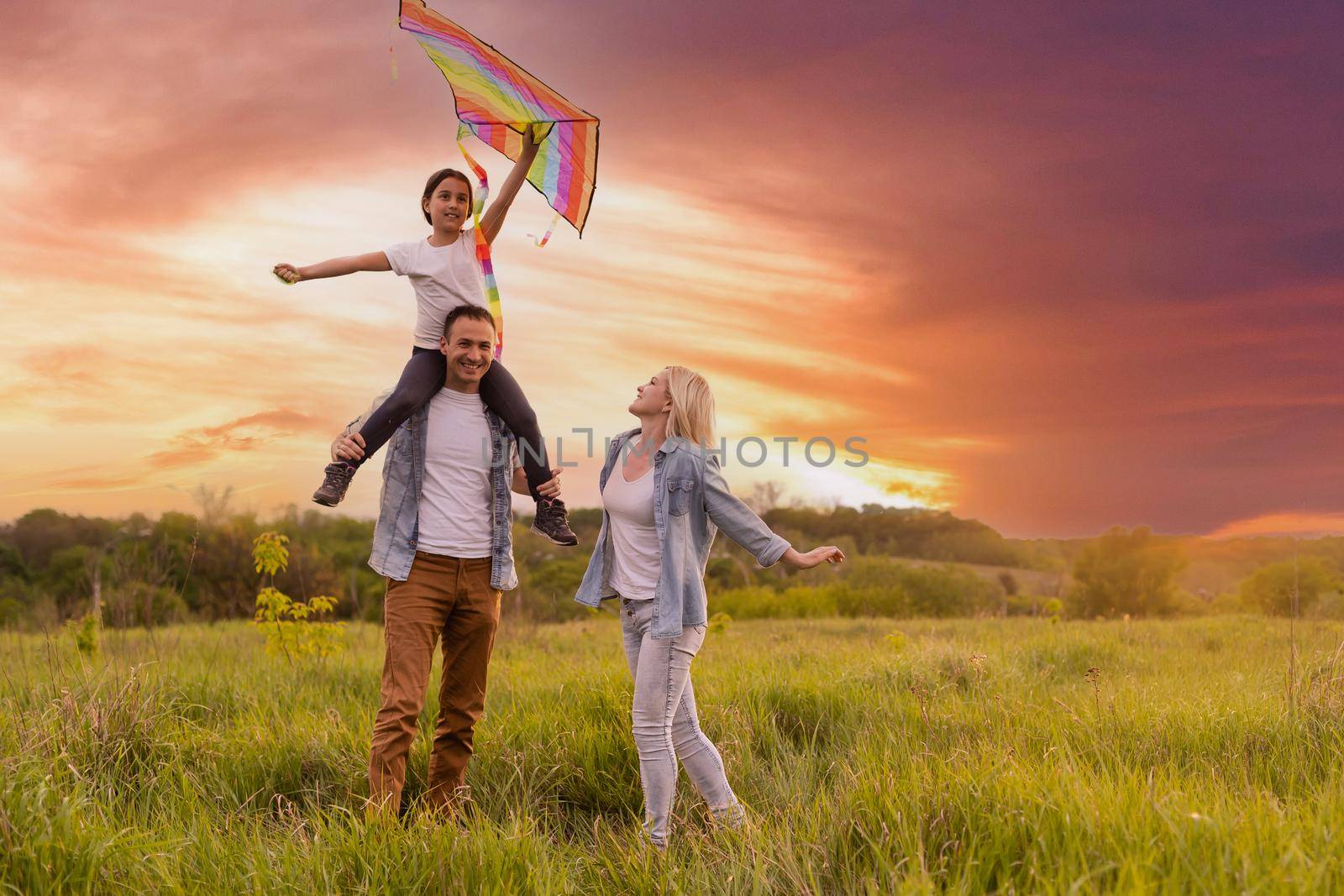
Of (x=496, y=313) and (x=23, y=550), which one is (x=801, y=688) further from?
(x=23, y=550)

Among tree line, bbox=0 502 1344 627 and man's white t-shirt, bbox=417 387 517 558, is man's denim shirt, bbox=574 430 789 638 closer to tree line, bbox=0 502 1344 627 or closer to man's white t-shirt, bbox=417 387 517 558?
man's white t-shirt, bbox=417 387 517 558

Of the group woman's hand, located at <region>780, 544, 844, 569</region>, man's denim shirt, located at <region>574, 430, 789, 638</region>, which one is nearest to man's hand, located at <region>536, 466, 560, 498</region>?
man's denim shirt, located at <region>574, 430, 789, 638</region>

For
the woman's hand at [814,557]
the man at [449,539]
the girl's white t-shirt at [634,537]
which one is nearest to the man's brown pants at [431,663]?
the man at [449,539]

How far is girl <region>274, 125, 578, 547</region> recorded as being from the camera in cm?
481

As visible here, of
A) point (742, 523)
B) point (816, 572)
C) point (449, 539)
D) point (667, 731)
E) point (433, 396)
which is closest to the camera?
point (667, 731)

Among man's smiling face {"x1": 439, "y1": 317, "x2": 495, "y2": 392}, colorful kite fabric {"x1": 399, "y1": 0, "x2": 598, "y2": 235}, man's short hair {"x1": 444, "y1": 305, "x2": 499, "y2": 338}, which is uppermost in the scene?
colorful kite fabric {"x1": 399, "y1": 0, "x2": 598, "y2": 235}

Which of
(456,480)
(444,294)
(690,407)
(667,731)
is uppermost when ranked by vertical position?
(444,294)

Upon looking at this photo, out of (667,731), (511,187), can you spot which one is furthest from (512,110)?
(667,731)

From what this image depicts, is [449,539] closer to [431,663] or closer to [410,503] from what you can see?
[410,503]

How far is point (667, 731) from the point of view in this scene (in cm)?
425

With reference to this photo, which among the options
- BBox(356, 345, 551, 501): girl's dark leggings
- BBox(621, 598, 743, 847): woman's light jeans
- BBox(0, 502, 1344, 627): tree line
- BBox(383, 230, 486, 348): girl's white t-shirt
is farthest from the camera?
BBox(0, 502, 1344, 627): tree line

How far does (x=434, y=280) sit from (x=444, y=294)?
9 centimetres

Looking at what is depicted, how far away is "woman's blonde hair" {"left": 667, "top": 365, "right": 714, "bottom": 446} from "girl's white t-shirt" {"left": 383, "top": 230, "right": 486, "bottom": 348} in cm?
135

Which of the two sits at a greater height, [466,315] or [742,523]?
[466,315]
